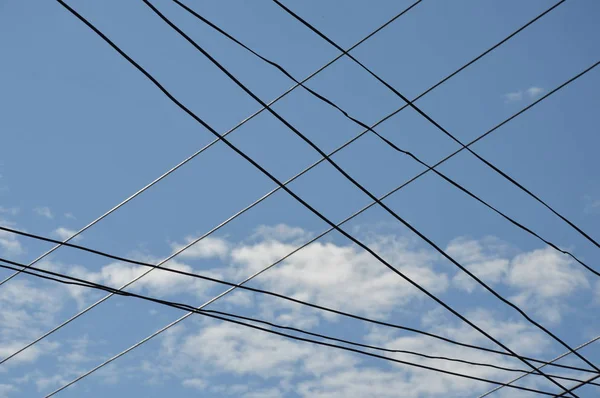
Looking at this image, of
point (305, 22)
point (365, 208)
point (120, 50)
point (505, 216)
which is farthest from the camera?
point (505, 216)

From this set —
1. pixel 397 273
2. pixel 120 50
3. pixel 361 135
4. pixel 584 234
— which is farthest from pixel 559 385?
pixel 120 50

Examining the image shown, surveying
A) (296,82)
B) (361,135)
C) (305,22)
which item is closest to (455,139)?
(361,135)

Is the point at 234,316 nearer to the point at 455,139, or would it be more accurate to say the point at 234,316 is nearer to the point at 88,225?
the point at 88,225

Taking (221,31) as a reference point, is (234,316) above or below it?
below

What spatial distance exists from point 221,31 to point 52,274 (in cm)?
215

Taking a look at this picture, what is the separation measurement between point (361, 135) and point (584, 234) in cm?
251

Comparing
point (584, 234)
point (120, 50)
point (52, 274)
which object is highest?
point (584, 234)

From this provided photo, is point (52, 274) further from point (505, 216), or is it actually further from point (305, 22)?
point (505, 216)

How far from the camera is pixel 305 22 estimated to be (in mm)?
5398

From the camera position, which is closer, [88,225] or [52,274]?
[52,274]

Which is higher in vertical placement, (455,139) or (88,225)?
(455,139)

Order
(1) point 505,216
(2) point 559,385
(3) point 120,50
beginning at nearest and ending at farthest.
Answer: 1. (3) point 120,50
2. (1) point 505,216
3. (2) point 559,385

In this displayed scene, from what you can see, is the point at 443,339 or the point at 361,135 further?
the point at 443,339

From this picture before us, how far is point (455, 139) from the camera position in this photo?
682 centimetres
